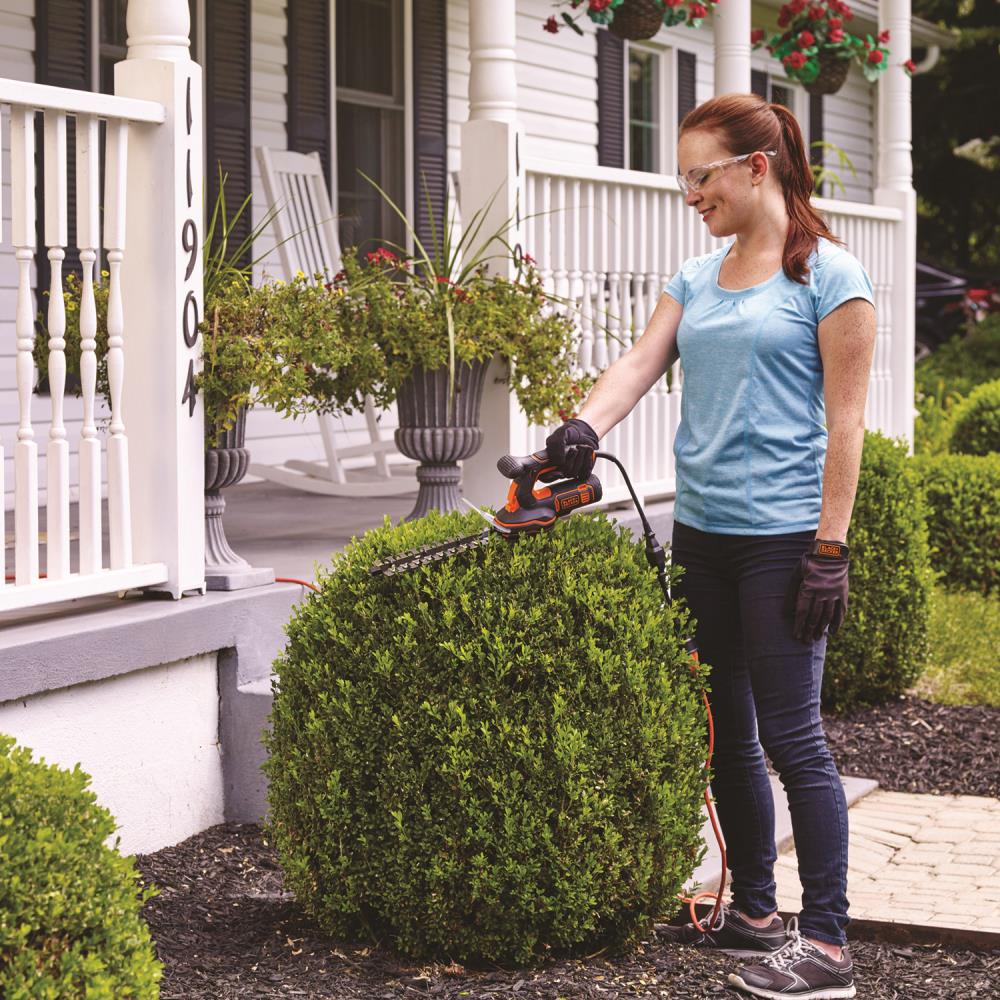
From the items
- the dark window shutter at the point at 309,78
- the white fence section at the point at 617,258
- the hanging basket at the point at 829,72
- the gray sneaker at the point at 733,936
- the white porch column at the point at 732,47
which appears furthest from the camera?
the hanging basket at the point at 829,72

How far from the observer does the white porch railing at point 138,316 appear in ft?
13.3

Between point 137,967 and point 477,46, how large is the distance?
404 cm

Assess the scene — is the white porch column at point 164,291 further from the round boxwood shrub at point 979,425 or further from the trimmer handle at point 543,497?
the round boxwood shrub at point 979,425

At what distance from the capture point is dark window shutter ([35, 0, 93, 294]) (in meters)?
7.06

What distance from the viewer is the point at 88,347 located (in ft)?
13.6

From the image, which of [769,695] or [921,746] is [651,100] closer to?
[921,746]

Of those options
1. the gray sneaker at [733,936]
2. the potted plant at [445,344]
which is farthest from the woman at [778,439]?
the potted plant at [445,344]

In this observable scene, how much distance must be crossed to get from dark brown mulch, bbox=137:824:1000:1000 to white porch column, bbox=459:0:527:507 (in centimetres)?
214

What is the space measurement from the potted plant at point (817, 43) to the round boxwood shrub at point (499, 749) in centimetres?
694

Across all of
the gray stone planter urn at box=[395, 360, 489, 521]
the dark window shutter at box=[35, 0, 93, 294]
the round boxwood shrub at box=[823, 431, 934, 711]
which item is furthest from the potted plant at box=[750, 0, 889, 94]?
the gray stone planter urn at box=[395, 360, 489, 521]

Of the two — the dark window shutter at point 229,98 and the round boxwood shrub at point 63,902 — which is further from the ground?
the dark window shutter at point 229,98

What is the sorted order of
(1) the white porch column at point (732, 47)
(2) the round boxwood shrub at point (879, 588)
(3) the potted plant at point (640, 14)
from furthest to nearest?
(3) the potted plant at point (640, 14)
(1) the white porch column at point (732, 47)
(2) the round boxwood shrub at point (879, 588)

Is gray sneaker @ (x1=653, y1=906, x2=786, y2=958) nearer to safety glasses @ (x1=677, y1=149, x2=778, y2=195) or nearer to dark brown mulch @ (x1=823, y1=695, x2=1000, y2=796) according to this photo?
safety glasses @ (x1=677, y1=149, x2=778, y2=195)

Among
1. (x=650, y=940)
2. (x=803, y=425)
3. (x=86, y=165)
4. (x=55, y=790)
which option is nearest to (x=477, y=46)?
(x=86, y=165)
